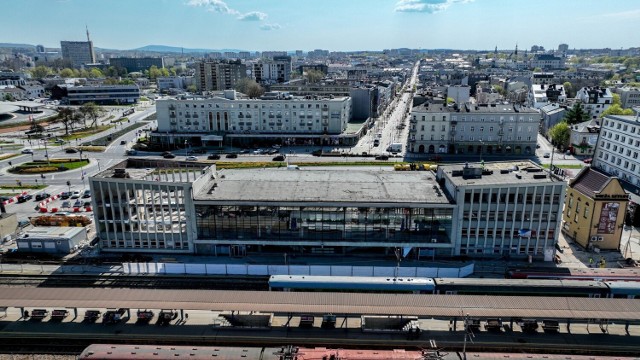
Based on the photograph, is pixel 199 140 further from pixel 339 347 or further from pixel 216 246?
pixel 339 347

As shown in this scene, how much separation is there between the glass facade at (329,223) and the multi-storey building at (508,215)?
2.42 metres

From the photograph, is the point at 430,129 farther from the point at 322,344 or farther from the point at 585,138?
the point at 322,344

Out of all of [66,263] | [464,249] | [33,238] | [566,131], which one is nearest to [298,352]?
[464,249]

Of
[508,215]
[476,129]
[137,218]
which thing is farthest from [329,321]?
[476,129]

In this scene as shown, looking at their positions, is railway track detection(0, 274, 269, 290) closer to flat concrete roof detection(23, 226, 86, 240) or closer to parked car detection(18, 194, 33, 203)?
flat concrete roof detection(23, 226, 86, 240)

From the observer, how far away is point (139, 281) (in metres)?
49.2

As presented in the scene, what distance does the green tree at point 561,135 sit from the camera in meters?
110

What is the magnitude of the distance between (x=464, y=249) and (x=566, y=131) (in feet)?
Answer: 245

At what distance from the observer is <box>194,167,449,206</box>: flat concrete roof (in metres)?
53.1

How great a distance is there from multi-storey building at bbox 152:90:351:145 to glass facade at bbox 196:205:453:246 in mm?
64718

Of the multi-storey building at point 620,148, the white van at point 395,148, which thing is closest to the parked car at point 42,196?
the white van at point 395,148

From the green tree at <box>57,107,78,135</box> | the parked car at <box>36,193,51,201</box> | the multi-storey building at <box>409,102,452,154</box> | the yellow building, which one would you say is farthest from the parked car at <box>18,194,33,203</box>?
the yellow building

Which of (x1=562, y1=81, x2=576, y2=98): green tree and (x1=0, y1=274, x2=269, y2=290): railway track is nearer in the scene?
(x1=0, y1=274, x2=269, y2=290): railway track

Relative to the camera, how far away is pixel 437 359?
1205 inches
